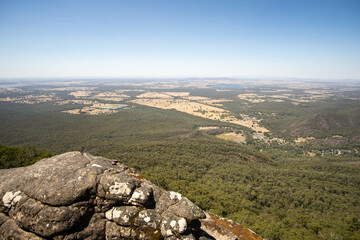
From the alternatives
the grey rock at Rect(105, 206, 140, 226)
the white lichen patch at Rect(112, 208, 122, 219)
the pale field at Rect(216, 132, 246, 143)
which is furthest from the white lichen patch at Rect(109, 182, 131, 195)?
the pale field at Rect(216, 132, 246, 143)

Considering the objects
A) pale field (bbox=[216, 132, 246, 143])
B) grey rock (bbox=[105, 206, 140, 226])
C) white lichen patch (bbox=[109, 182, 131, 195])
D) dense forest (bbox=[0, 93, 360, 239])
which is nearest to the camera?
grey rock (bbox=[105, 206, 140, 226])

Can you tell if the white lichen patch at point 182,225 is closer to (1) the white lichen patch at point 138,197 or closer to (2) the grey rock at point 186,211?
(2) the grey rock at point 186,211

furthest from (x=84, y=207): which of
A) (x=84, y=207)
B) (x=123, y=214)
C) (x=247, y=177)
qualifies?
(x=247, y=177)

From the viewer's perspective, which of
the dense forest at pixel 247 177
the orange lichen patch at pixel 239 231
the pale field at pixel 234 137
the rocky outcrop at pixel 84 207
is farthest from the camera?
the pale field at pixel 234 137

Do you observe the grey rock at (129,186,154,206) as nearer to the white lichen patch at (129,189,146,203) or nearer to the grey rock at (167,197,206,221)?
the white lichen patch at (129,189,146,203)

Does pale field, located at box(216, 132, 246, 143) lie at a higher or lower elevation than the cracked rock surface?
lower

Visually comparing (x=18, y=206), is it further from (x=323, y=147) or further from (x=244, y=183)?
(x=323, y=147)

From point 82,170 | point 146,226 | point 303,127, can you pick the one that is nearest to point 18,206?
point 82,170

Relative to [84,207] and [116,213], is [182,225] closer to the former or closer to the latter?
[116,213]

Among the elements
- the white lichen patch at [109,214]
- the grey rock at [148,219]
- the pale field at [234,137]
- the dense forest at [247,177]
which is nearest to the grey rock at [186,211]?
the grey rock at [148,219]
